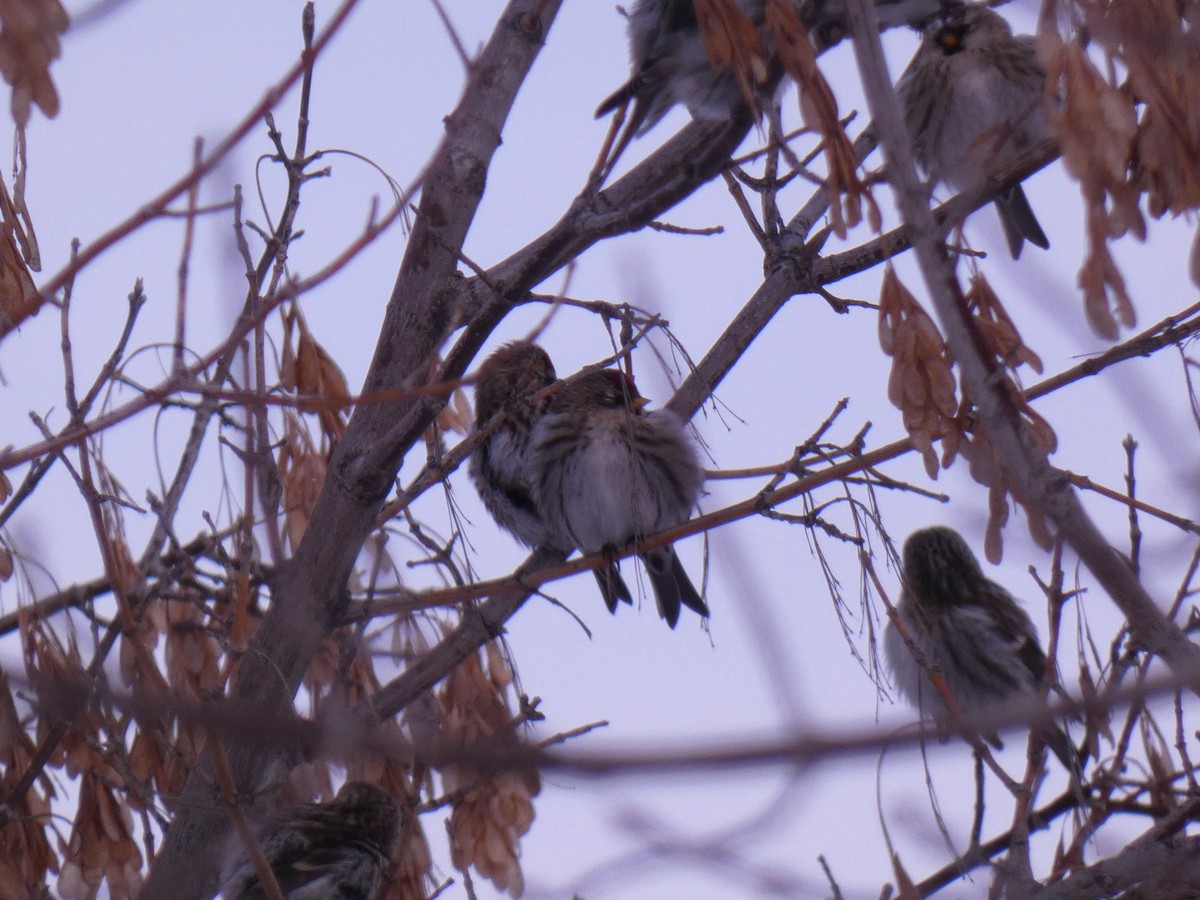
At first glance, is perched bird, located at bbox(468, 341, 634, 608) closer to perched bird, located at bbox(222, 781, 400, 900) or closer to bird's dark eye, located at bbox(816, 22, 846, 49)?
perched bird, located at bbox(222, 781, 400, 900)

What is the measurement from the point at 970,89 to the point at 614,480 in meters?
1.89

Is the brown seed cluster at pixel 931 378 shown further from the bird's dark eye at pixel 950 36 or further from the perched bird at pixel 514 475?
the bird's dark eye at pixel 950 36

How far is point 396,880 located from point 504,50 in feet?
6.37

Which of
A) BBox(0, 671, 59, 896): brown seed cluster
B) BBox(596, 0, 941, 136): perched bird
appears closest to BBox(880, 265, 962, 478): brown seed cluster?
BBox(596, 0, 941, 136): perched bird

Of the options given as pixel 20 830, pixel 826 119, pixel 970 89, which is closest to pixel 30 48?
pixel 826 119

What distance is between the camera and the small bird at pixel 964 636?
215 inches

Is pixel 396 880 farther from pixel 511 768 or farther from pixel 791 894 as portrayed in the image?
pixel 511 768

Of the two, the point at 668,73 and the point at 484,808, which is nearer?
the point at 484,808

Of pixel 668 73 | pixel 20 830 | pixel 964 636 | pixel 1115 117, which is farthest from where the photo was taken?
pixel 964 636

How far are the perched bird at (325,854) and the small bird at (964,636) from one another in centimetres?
206

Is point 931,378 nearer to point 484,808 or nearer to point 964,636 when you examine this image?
point 484,808

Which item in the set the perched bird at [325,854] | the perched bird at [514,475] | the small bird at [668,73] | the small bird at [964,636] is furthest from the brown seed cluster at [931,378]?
the small bird at [964,636]

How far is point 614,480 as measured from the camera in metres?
4.55

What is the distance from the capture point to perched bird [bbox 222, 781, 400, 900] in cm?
395
